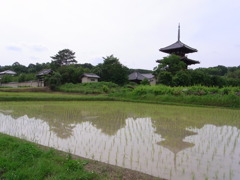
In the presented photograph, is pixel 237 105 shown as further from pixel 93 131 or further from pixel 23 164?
pixel 23 164

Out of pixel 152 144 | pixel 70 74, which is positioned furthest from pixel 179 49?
pixel 152 144

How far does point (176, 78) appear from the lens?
65.4 feet

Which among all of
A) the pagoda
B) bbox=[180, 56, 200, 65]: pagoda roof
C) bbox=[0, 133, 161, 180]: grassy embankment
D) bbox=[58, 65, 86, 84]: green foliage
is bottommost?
bbox=[0, 133, 161, 180]: grassy embankment

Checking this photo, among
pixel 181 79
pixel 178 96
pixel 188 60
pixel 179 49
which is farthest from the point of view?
pixel 179 49

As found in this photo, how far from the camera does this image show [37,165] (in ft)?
10.4

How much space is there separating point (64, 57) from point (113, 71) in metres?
15.1

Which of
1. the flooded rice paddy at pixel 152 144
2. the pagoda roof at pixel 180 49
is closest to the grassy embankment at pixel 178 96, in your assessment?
the flooded rice paddy at pixel 152 144

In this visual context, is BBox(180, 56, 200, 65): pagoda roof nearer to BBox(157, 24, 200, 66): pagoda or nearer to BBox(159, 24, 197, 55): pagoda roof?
BBox(157, 24, 200, 66): pagoda

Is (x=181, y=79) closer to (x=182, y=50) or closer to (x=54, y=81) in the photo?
(x=182, y=50)

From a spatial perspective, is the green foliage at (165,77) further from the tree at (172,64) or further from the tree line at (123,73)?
the tree at (172,64)

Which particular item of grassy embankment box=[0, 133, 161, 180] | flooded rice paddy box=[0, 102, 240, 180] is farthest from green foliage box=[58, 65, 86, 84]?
grassy embankment box=[0, 133, 161, 180]

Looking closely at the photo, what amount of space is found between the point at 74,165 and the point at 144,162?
132 cm

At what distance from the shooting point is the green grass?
2.89 metres

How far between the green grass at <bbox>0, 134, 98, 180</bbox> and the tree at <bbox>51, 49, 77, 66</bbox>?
3659 cm
